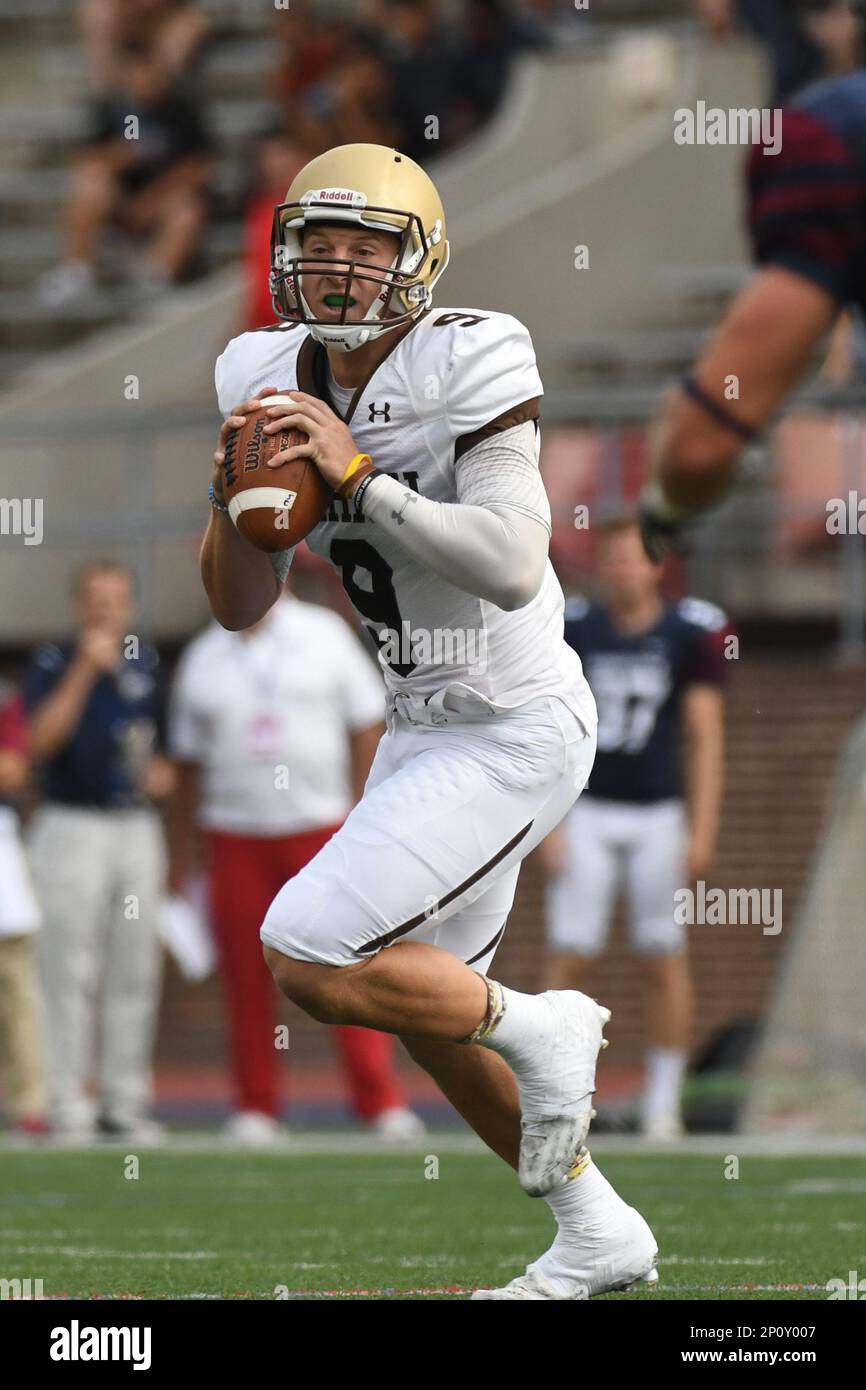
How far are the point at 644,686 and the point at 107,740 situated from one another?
1.94 metres

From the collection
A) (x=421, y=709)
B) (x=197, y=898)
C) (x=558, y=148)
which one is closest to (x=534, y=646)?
(x=421, y=709)

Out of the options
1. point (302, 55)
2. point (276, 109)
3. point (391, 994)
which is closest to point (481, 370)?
point (391, 994)

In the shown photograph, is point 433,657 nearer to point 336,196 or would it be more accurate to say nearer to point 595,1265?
point 336,196

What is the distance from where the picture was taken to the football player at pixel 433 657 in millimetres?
4262

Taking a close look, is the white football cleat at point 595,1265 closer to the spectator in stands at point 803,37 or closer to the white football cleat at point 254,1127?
the white football cleat at point 254,1127

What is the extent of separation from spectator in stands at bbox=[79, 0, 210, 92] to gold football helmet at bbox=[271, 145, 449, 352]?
11475 millimetres

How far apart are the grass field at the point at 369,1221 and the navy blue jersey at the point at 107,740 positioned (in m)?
1.60

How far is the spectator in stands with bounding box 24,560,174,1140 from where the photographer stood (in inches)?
362

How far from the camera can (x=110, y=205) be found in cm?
1474

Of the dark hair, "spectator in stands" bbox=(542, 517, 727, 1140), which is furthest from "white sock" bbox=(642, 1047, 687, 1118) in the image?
the dark hair

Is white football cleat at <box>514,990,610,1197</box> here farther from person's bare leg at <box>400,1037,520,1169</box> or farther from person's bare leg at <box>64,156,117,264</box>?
person's bare leg at <box>64,156,117,264</box>

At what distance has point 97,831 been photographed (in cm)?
929

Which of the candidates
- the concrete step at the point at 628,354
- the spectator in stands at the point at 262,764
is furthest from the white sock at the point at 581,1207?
the concrete step at the point at 628,354

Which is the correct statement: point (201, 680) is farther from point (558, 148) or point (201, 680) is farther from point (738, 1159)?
point (558, 148)
